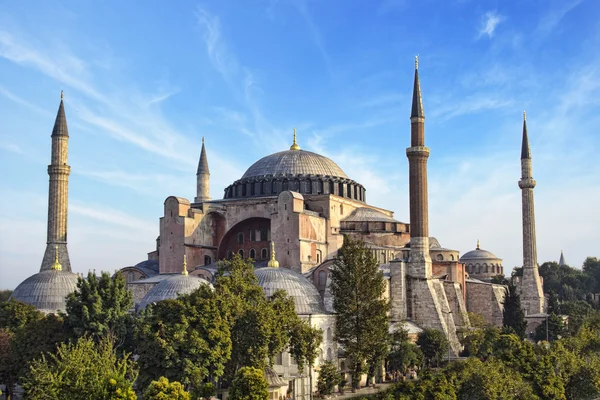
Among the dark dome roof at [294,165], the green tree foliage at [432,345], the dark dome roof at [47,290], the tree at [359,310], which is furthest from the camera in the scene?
the dark dome roof at [294,165]

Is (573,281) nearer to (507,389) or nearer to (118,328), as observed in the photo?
(507,389)

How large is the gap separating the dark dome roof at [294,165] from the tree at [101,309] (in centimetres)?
1562

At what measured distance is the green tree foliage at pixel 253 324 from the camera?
1984 centimetres

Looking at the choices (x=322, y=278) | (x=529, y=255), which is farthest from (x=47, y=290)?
(x=529, y=255)

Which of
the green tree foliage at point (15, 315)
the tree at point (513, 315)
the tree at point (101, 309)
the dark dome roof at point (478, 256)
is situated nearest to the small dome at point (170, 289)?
the tree at point (101, 309)

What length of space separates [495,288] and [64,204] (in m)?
20.9

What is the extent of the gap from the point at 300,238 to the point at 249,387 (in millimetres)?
13661

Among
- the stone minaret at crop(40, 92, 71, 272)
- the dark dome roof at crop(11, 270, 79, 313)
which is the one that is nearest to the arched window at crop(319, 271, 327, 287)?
the dark dome roof at crop(11, 270, 79, 313)

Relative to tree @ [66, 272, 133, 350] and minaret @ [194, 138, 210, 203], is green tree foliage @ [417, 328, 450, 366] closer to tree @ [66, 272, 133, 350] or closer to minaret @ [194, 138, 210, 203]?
tree @ [66, 272, 133, 350]

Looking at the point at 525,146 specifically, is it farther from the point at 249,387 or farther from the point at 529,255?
the point at 249,387

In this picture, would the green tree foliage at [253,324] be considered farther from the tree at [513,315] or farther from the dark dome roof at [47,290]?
the tree at [513,315]

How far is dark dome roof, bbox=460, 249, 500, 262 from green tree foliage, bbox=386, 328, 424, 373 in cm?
2703

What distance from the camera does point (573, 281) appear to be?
60.4m

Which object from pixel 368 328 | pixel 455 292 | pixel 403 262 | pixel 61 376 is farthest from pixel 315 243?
pixel 61 376
